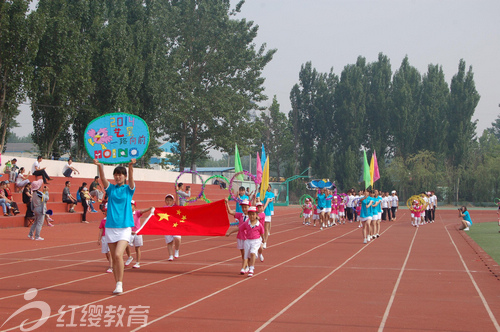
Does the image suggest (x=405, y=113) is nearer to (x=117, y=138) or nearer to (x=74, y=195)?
(x=117, y=138)

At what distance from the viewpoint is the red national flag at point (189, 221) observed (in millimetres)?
12492

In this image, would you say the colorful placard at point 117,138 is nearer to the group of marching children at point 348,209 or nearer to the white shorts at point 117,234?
the group of marching children at point 348,209

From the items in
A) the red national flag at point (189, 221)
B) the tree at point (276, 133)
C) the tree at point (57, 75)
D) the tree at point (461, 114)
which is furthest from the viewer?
the tree at point (276, 133)

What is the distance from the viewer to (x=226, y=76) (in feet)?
193

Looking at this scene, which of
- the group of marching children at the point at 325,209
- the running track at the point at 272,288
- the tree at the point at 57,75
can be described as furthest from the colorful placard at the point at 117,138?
the running track at the point at 272,288

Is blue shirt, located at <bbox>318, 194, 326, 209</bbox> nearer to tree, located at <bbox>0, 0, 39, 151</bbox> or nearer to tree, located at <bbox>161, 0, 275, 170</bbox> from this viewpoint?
tree, located at <bbox>0, 0, 39, 151</bbox>

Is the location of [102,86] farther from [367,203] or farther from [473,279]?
[473,279]

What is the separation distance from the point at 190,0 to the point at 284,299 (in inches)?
2052

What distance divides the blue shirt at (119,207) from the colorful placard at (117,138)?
60.5 feet

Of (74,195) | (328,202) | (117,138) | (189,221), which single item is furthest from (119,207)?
(74,195)

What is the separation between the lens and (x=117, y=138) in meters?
28.1

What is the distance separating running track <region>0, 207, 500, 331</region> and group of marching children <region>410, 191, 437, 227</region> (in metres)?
13.3

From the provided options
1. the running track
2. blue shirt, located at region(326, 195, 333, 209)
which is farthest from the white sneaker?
blue shirt, located at region(326, 195, 333, 209)

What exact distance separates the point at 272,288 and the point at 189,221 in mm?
3279
